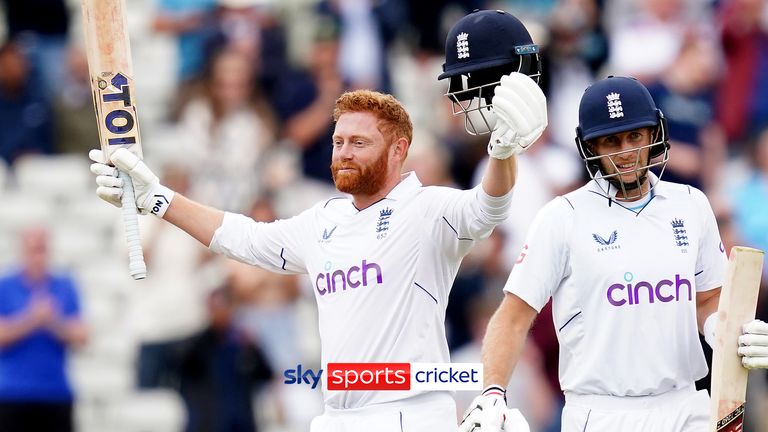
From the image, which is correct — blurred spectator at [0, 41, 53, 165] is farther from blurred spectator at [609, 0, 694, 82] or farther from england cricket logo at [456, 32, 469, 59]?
england cricket logo at [456, 32, 469, 59]

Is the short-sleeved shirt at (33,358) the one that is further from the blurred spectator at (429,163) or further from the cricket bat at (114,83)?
the cricket bat at (114,83)

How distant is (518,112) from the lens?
20.9 feet

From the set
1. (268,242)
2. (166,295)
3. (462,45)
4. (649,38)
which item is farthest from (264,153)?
(462,45)

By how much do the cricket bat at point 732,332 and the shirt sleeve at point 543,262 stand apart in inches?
29.5

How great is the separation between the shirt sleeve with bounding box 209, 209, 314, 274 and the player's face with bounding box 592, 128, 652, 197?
1.41 m

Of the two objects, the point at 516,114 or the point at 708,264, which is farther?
the point at 708,264

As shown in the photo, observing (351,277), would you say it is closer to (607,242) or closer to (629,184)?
(607,242)

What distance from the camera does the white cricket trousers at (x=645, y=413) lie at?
6.82 m

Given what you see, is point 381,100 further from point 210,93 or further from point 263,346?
point 210,93

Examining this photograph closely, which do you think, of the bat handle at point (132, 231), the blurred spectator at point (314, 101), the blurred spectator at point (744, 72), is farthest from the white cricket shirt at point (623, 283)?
the blurred spectator at point (314, 101)

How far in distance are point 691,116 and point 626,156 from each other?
4797 mm

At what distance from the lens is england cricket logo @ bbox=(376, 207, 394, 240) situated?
23.4ft

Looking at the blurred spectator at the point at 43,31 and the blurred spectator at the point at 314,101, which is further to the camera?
the blurred spectator at the point at 43,31

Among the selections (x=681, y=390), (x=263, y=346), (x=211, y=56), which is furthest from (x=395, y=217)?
(x=211, y=56)
